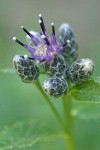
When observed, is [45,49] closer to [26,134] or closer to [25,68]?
[25,68]

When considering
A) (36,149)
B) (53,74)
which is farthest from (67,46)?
(36,149)

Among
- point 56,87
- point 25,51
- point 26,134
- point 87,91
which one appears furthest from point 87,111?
point 25,51

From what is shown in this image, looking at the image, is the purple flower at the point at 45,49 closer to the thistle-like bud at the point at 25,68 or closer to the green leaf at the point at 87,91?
the thistle-like bud at the point at 25,68

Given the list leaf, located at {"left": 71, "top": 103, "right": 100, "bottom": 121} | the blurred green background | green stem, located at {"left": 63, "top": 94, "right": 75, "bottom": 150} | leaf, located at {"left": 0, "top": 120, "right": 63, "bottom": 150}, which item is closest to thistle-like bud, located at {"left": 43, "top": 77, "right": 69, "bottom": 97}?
green stem, located at {"left": 63, "top": 94, "right": 75, "bottom": 150}

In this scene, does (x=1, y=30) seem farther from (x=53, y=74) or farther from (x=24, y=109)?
(x=53, y=74)

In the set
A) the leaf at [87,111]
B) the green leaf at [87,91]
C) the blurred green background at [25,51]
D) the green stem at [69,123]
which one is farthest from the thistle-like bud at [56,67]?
the blurred green background at [25,51]

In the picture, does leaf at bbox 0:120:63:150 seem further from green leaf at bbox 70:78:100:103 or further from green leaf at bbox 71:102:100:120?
green leaf at bbox 70:78:100:103
